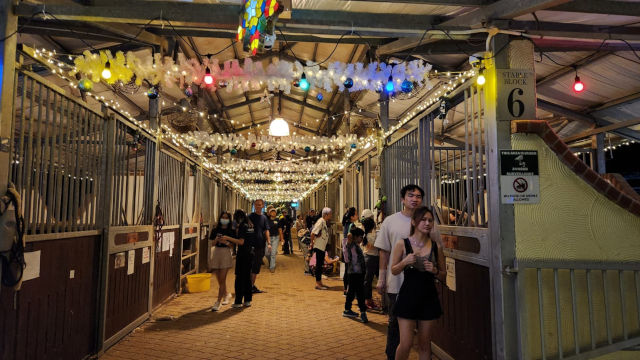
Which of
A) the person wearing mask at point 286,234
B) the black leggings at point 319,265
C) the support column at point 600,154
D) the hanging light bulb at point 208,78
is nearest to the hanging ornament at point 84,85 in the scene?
the hanging light bulb at point 208,78

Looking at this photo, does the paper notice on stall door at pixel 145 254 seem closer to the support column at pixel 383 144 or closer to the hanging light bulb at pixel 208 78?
the hanging light bulb at pixel 208 78

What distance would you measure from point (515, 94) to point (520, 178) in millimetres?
753

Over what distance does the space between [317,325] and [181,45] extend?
748cm

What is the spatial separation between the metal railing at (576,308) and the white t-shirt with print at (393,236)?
100 cm

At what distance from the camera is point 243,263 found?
300 inches

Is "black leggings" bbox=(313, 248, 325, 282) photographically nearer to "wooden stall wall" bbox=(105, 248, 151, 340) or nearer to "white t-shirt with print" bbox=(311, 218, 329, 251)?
"white t-shirt with print" bbox=(311, 218, 329, 251)

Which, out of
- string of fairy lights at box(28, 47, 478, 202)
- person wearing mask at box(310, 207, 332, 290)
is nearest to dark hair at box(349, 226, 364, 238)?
string of fairy lights at box(28, 47, 478, 202)

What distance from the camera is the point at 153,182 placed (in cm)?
700

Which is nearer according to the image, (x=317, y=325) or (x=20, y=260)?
(x=20, y=260)

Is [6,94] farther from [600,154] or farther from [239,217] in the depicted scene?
[600,154]

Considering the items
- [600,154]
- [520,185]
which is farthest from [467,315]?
[600,154]

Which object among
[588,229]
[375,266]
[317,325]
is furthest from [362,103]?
[588,229]

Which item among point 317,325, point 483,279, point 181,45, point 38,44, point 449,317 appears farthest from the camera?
point 181,45

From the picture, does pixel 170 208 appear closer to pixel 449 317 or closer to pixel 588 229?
pixel 449 317
